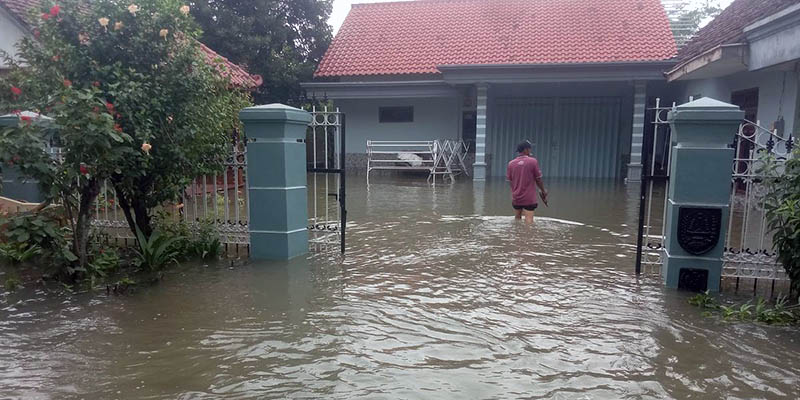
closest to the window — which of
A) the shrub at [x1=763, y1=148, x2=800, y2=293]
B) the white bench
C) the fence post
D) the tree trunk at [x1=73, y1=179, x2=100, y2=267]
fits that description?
the white bench

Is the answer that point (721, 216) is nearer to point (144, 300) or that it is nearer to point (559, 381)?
point (559, 381)

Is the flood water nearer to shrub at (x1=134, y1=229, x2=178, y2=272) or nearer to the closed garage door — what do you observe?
shrub at (x1=134, y1=229, x2=178, y2=272)

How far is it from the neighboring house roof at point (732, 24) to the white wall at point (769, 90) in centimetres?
92

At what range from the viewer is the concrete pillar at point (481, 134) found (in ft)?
52.0

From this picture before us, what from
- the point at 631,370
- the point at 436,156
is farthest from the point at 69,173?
the point at 436,156

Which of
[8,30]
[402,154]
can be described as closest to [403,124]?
[402,154]

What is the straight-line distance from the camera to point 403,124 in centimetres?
1862

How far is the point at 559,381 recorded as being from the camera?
3344 millimetres

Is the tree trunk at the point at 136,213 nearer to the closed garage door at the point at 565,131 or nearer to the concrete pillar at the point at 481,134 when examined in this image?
the concrete pillar at the point at 481,134

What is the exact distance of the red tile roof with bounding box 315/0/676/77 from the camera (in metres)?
16.1

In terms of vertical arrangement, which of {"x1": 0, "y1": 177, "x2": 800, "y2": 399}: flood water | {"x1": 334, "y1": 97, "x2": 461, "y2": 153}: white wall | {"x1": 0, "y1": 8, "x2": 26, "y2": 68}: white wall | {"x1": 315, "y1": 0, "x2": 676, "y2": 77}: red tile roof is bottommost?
{"x1": 0, "y1": 177, "x2": 800, "y2": 399}: flood water

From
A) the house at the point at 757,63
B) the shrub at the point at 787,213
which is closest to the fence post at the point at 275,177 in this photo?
the shrub at the point at 787,213

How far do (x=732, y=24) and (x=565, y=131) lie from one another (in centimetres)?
582

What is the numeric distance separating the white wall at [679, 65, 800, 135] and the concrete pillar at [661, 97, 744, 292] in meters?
5.86
